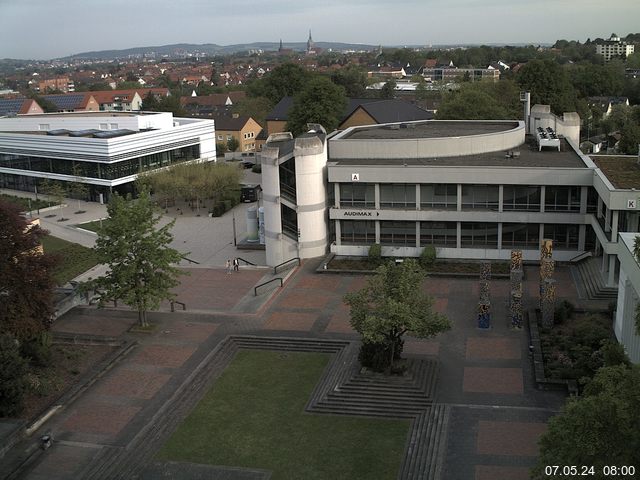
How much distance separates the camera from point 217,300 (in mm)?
38469

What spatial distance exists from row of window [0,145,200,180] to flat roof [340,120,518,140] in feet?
82.5

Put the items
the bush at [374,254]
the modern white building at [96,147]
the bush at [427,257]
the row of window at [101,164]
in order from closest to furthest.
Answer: the bush at [427,257] → the bush at [374,254] → the modern white building at [96,147] → the row of window at [101,164]

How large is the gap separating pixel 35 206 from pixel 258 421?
48.3 meters

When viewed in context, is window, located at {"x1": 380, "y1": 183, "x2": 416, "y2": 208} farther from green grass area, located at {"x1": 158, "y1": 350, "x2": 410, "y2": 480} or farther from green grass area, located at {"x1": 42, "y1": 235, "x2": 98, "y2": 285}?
green grass area, located at {"x1": 42, "y1": 235, "x2": 98, "y2": 285}

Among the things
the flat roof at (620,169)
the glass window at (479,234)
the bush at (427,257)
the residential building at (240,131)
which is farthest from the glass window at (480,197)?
the residential building at (240,131)

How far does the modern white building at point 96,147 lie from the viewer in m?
67.8

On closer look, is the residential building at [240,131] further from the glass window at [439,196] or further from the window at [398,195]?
the glass window at [439,196]

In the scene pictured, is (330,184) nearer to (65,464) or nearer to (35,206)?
(65,464)

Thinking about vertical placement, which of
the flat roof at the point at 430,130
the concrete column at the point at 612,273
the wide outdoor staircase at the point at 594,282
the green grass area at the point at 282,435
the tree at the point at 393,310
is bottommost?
the green grass area at the point at 282,435

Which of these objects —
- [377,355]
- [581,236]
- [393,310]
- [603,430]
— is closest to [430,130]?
[581,236]

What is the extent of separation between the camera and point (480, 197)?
139 ft

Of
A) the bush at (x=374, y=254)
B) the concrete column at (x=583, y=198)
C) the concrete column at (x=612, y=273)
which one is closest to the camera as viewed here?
the concrete column at (x=612, y=273)

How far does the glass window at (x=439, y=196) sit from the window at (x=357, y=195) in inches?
121

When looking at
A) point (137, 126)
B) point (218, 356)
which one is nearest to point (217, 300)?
point (218, 356)
